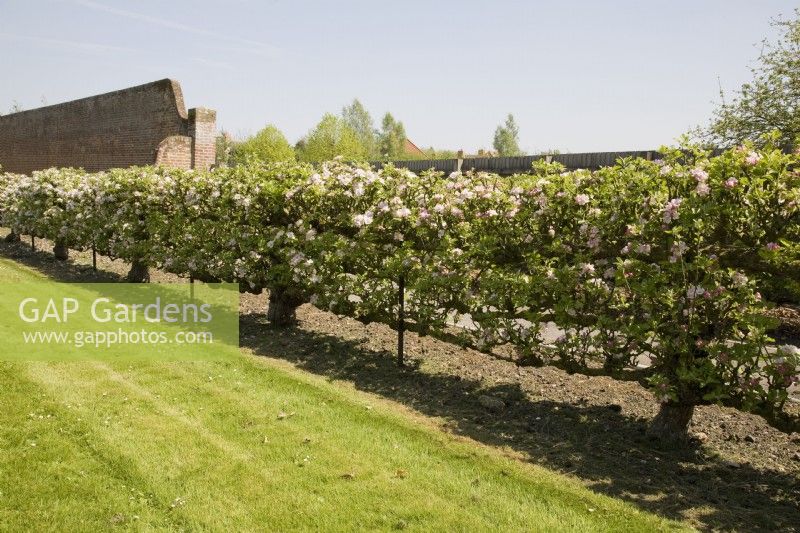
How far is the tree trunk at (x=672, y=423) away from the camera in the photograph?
5633 millimetres

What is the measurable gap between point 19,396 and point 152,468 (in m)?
2.37

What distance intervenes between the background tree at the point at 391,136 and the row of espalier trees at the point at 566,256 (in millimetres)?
84505

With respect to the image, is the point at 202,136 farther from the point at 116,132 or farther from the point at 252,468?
the point at 252,468

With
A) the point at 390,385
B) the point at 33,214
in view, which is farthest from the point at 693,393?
the point at 33,214

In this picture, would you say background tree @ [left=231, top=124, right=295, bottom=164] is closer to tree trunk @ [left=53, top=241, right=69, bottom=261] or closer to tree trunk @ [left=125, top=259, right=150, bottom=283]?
tree trunk @ [left=53, top=241, right=69, bottom=261]

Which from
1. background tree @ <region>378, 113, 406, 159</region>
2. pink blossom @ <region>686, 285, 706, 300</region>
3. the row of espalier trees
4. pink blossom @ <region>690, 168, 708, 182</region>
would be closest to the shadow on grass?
the row of espalier trees

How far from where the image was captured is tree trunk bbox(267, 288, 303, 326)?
31.8 feet

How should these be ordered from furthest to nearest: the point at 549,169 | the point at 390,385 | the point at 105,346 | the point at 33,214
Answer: the point at 33,214, the point at 105,346, the point at 390,385, the point at 549,169

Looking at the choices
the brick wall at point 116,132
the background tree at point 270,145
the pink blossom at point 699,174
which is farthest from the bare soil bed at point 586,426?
the background tree at point 270,145

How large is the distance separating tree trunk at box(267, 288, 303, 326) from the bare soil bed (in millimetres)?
559

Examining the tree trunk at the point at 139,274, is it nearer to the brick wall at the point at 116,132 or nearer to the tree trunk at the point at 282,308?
the tree trunk at the point at 282,308

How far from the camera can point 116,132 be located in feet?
80.3

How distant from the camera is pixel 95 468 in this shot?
490 cm

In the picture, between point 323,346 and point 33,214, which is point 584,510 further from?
point 33,214
